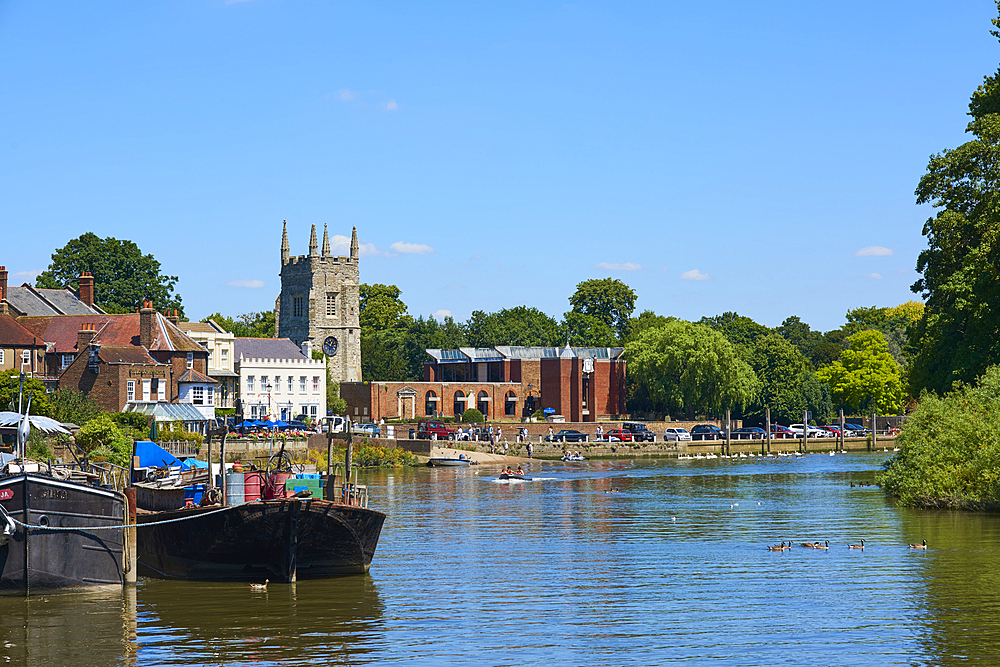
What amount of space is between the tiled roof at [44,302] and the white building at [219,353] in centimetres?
839

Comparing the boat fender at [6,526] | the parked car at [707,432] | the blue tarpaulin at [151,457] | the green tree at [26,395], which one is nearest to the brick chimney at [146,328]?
the green tree at [26,395]

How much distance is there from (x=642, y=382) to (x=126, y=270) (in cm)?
5473

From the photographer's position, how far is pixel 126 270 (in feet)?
409

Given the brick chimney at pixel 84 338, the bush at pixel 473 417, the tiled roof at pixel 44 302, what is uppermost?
the tiled roof at pixel 44 302

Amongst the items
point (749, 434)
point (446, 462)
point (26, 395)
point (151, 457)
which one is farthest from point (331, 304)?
point (151, 457)

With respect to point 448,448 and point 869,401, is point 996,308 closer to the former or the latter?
point 448,448

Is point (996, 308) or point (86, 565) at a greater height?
point (996, 308)

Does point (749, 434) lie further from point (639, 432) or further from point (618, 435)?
point (618, 435)

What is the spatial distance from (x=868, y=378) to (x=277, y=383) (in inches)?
2463

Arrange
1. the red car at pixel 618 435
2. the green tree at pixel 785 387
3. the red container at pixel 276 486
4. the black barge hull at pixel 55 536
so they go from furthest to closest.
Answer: the green tree at pixel 785 387 < the red car at pixel 618 435 < the red container at pixel 276 486 < the black barge hull at pixel 55 536

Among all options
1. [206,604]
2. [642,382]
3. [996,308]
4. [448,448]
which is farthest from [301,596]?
[642,382]

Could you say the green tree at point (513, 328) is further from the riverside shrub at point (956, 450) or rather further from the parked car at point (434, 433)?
the riverside shrub at point (956, 450)

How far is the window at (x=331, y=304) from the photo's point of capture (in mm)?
136125

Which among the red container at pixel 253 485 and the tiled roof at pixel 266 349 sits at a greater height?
the tiled roof at pixel 266 349
